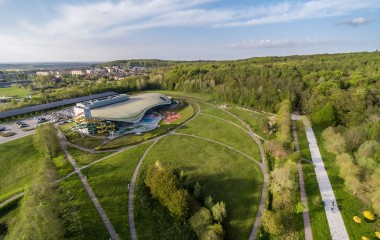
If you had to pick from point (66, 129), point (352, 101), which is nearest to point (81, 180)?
point (66, 129)

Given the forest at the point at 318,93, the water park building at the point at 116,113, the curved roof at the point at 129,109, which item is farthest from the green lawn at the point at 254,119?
the water park building at the point at 116,113

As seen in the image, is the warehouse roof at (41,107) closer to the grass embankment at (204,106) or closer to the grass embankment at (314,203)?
the grass embankment at (204,106)

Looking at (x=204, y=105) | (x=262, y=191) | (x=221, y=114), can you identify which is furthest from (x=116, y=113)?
(x=262, y=191)

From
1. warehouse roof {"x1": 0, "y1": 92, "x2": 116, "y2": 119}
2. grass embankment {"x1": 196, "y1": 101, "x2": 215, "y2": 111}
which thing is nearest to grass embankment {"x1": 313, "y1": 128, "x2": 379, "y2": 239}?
grass embankment {"x1": 196, "y1": 101, "x2": 215, "y2": 111}

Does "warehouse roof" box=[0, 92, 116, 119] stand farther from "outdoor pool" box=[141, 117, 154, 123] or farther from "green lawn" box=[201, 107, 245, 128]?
"green lawn" box=[201, 107, 245, 128]

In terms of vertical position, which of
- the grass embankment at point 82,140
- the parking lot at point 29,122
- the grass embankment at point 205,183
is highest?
the parking lot at point 29,122

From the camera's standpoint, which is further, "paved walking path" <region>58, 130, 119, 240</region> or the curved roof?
the curved roof
